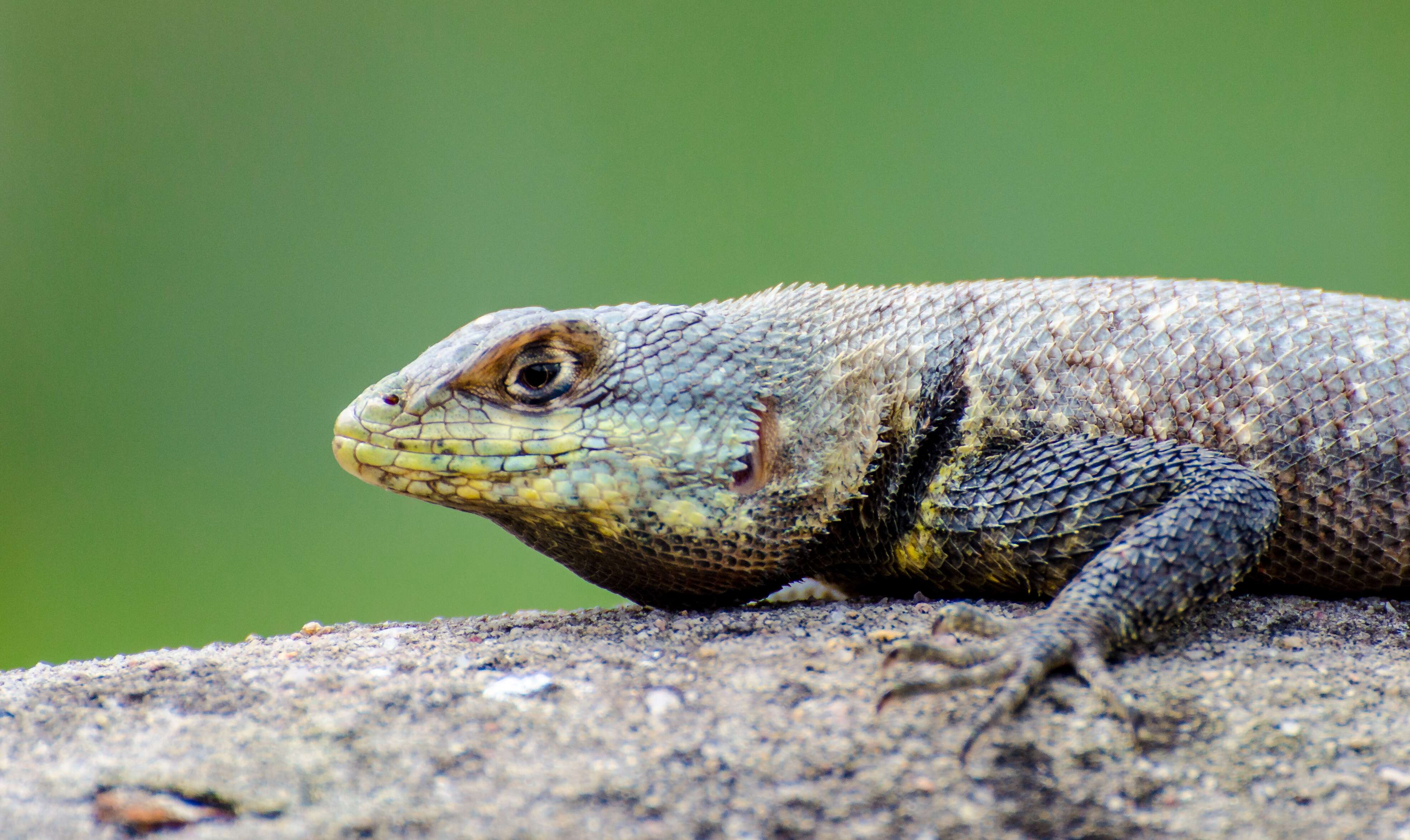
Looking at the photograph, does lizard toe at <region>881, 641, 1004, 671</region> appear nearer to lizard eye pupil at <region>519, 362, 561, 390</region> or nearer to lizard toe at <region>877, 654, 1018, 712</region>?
lizard toe at <region>877, 654, 1018, 712</region>

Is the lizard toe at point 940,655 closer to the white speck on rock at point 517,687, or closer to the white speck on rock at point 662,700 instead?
the white speck on rock at point 662,700

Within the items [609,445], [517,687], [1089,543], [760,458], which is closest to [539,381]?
[609,445]

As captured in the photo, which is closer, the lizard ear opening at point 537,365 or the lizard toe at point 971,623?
the lizard toe at point 971,623

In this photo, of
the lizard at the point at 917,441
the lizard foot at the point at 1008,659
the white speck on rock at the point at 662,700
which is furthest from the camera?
the lizard at the point at 917,441

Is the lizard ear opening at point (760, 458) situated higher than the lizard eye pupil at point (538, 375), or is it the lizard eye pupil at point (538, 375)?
the lizard eye pupil at point (538, 375)

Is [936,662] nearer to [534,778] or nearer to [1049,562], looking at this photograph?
[1049,562]

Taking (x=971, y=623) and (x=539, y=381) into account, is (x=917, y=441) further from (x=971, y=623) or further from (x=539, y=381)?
(x=539, y=381)

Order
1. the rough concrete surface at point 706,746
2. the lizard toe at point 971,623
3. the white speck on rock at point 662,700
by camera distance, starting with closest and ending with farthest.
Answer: the rough concrete surface at point 706,746 → the white speck on rock at point 662,700 → the lizard toe at point 971,623

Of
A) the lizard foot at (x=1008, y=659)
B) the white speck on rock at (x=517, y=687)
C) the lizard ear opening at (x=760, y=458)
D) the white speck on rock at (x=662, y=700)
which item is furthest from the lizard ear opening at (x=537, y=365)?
the lizard foot at (x=1008, y=659)
